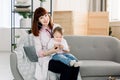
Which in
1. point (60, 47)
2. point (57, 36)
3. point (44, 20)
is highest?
point (44, 20)

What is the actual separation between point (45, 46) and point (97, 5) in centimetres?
383

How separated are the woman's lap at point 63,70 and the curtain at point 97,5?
3.87 m

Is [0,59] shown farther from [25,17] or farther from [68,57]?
[68,57]

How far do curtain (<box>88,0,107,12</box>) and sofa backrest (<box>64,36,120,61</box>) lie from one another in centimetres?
285

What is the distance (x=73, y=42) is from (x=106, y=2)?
3.06m

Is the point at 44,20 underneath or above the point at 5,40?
above

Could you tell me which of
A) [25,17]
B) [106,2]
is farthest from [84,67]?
[106,2]

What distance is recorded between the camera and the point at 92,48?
373 cm

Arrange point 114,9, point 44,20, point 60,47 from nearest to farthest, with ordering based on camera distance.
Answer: point 60,47 < point 44,20 < point 114,9

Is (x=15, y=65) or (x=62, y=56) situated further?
(x=15, y=65)

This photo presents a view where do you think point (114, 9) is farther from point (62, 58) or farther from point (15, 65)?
point (15, 65)

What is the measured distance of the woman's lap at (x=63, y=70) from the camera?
2.83 metres

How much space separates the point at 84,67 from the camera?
3137 mm

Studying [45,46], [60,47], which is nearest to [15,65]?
[45,46]
